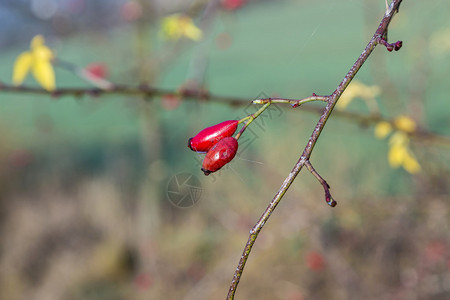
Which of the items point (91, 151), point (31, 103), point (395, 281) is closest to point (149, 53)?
point (395, 281)

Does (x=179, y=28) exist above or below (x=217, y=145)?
above

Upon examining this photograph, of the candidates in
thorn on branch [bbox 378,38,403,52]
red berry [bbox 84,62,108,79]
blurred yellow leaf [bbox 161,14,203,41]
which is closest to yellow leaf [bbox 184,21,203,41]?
blurred yellow leaf [bbox 161,14,203,41]

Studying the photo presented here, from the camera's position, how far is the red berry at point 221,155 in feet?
1.45

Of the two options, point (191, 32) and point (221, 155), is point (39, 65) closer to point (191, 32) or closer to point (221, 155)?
point (191, 32)

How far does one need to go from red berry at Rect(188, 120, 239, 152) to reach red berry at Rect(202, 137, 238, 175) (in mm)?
14

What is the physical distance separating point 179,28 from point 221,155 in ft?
5.78

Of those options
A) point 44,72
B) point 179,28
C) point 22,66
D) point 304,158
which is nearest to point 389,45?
point 304,158

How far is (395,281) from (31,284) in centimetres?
267

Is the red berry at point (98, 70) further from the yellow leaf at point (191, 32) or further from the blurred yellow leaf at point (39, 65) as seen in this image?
the blurred yellow leaf at point (39, 65)

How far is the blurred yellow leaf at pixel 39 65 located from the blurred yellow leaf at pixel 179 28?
0.73m

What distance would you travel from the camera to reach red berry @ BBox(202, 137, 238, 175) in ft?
1.45

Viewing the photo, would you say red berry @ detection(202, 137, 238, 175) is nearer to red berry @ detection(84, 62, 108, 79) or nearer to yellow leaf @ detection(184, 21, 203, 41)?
yellow leaf @ detection(184, 21, 203, 41)

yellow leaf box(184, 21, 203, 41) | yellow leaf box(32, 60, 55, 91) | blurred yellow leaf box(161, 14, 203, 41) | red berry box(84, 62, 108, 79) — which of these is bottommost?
yellow leaf box(32, 60, 55, 91)

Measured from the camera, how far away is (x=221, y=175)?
3.22 m
